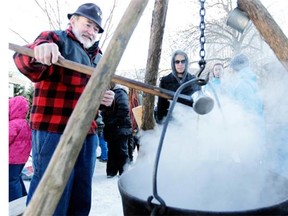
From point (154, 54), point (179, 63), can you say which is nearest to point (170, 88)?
point (179, 63)

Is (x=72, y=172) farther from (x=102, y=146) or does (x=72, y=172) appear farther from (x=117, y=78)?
(x=102, y=146)

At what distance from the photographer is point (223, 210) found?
1446mm

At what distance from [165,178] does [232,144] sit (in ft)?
1.87

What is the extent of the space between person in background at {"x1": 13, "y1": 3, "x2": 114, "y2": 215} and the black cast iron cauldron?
19.6 inches

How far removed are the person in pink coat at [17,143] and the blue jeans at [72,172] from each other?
1346 mm

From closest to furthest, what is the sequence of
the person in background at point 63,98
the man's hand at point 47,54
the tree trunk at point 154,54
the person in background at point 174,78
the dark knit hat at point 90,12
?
the man's hand at point 47,54
the person in background at point 63,98
the dark knit hat at point 90,12
the tree trunk at point 154,54
the person in background at point 174,78

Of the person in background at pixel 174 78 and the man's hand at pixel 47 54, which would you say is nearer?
the man's hand at pixel 47 54

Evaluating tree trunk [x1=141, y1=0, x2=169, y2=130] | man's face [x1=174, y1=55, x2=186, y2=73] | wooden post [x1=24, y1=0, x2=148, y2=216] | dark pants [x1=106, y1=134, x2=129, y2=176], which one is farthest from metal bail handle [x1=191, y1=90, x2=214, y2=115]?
dark pants [x1=106, y1=134, x2=129, y2=176]

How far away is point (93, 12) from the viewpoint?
7.07ft

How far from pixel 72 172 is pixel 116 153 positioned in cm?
290

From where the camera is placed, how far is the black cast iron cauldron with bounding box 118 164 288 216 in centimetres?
121

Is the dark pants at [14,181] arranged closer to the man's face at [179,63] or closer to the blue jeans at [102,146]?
the man's face at [179,63]

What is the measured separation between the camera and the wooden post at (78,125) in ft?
3.75

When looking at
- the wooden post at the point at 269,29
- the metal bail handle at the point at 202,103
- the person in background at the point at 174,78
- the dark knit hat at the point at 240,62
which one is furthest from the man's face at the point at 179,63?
the metal bail handle at the point at 202,103
